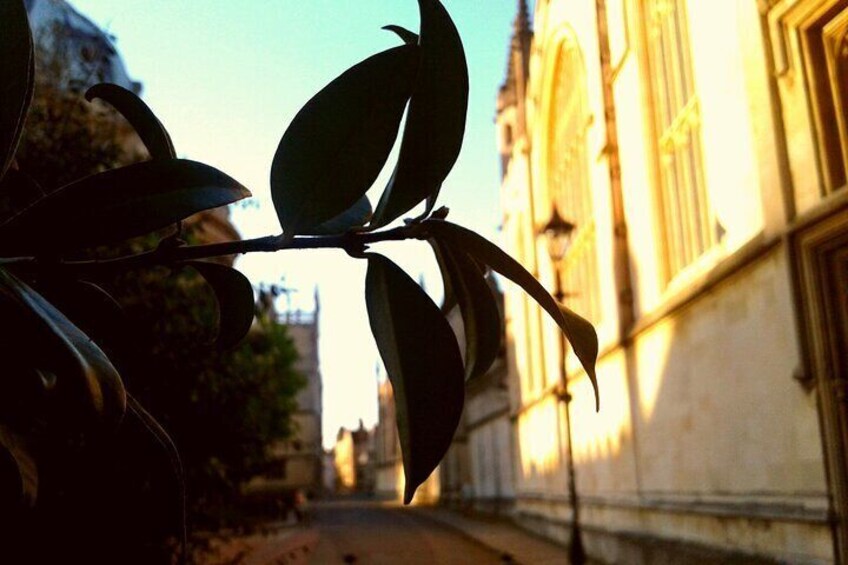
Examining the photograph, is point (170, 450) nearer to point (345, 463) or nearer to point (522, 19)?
point (522, 19)

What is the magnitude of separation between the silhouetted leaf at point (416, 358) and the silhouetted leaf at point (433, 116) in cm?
5

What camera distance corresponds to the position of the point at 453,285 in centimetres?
57

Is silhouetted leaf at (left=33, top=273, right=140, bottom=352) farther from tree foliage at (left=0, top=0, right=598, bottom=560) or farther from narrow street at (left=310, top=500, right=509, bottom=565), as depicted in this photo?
narrow street at (left=310, top=500, right=509, bottom=565)

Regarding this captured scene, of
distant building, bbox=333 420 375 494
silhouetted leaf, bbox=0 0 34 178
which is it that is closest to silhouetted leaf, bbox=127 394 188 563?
silhouetted leaf, bbox=0 0 34 178

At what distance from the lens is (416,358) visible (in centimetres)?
52

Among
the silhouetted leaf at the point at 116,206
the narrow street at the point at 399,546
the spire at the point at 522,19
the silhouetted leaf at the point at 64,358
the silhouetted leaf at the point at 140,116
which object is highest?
the spire at the point at 522,19

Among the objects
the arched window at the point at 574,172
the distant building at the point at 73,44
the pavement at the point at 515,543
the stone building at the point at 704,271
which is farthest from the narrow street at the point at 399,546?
the distant building at the point at 73,44

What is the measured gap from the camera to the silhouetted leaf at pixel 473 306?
557mm

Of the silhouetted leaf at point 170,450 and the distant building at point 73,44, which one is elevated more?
the distant building at point 73,44

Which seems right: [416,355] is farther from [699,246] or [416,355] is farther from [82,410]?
[699,246]

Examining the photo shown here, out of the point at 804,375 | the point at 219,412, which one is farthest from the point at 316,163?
the point at 804,375

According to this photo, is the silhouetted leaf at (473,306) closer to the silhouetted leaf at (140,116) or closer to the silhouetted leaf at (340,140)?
the silhouetted leaf at (340,140)

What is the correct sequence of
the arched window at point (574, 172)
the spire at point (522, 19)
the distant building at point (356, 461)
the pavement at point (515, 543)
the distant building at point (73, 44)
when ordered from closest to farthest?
the distant building at point (73, 44) → the pavement at point (515, 543) → the arched window at point (574, 172) → the spire at point (522, 19) → the distant building at point (356, 461)

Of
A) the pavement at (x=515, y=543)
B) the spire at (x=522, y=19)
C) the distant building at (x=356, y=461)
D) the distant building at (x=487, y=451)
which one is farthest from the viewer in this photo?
the distant building at (x=356, y=461)
